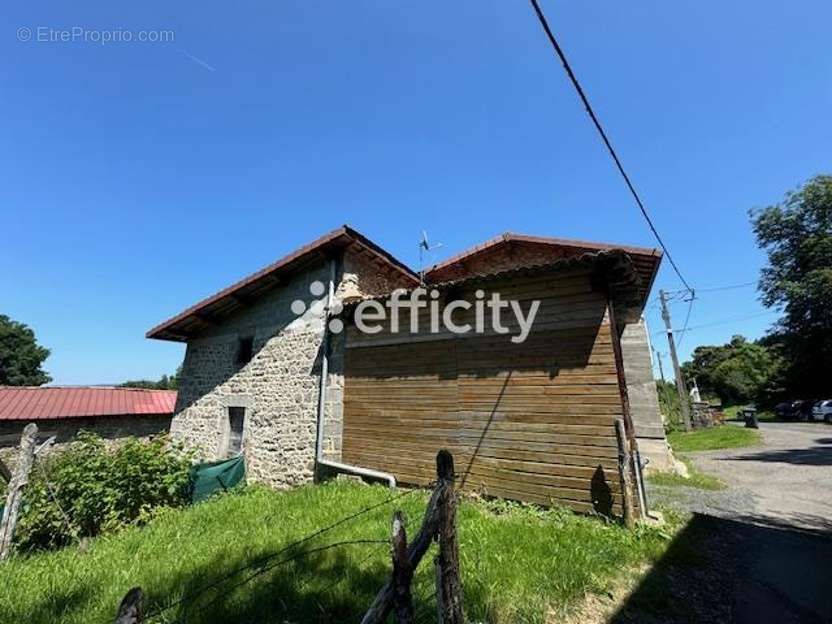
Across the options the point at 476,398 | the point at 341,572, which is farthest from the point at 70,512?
the point at 476,398

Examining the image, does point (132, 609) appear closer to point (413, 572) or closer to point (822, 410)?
point (413, 572)

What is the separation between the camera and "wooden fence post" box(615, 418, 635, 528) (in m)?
5.58

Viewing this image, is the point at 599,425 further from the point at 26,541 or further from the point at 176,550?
the point at 26,541

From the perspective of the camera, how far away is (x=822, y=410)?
84.8ft

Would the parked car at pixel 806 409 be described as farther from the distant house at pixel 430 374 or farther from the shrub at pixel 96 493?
the shrub at pixel 96 493

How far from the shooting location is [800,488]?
926cm

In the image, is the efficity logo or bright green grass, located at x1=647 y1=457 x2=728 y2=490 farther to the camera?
bright green grass, located at x1=647 y1=457 x2=728 y2=490

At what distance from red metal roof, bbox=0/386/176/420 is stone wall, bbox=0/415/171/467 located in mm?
285

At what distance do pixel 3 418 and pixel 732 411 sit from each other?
53.7 meters

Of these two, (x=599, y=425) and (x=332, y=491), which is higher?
(x=599, y=425)

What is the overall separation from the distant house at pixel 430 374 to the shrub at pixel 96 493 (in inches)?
88.2

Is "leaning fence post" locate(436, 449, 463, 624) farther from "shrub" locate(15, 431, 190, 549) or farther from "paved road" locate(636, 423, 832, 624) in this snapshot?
"shrub" locate(15, 431, 190, 549)

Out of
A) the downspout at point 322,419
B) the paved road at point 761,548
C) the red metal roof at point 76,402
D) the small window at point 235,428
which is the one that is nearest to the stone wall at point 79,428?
the red metal roof at point 76,402

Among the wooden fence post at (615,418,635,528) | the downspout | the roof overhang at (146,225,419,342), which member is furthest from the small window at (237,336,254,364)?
the wooden fence post at (615,418,635,528)
